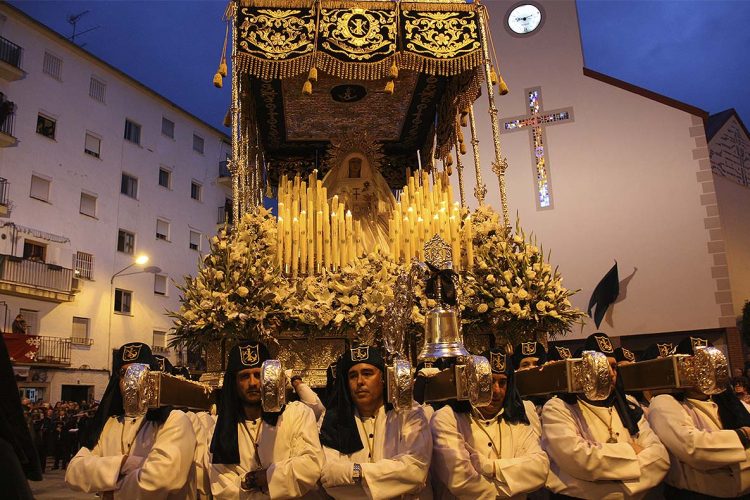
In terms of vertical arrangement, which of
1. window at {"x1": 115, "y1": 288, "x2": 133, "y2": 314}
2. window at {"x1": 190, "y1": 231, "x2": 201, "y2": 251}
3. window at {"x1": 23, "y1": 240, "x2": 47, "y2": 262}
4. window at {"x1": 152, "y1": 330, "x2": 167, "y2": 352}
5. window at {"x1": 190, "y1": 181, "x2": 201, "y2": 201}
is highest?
window at {"x1": 190, "y1": 181, "x2": 201, "y2": 201}

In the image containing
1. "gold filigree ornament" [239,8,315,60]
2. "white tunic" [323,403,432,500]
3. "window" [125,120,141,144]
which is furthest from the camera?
"window" [125,120,141,144]

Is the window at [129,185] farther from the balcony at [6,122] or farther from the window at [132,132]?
the balcony at [6,122]

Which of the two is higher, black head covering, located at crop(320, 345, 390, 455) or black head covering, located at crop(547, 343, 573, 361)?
black head covering, located at crop(547, 343, 573, 361)

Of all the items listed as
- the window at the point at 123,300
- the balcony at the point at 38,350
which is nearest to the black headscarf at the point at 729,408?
the balcony at the point at 38,350

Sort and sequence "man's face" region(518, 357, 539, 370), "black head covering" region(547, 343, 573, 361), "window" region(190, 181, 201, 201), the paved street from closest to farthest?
"black head covering" region(547, 343, 573, 361) < "man's face" region(518, 357, 539, 370) < the paved street < "window" region(190, 181, 201, 201)

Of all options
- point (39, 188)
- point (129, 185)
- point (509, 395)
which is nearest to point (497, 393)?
point (509, 395)

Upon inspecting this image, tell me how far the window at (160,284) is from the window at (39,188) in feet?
17.8

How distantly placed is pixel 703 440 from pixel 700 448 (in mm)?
55

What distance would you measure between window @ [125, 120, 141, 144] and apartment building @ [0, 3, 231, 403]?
5 cm

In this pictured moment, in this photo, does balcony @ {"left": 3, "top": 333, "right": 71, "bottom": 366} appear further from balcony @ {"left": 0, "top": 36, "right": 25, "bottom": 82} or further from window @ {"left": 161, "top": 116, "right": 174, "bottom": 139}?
window @ {"left": 161, "top": 116, "right": 174, "bottom": 139}

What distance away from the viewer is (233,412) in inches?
165

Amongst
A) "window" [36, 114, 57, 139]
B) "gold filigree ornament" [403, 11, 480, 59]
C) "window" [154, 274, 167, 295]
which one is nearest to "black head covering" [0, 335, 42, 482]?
"gold filigree ornament" [403, 11, 480, 59]

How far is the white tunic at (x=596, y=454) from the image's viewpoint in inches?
160

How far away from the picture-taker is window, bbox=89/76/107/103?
75.5 feet
